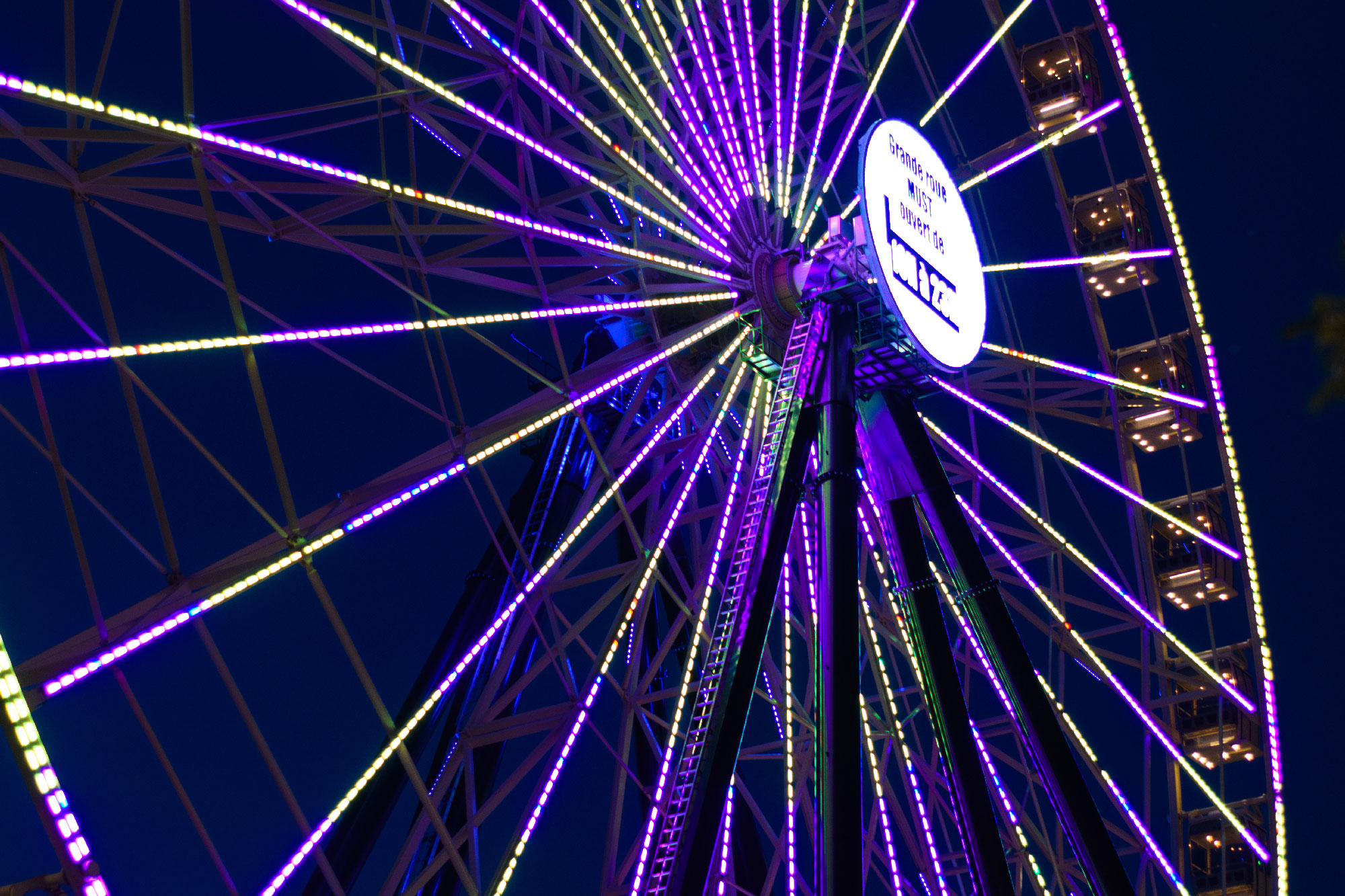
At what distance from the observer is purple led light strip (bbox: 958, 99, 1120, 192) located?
1475cm

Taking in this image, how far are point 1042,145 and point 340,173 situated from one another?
9.36m

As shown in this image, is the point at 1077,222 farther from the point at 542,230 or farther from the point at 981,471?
the point at 542,230

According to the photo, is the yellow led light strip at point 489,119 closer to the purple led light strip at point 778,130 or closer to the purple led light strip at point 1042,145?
the purple led light strip at point 778,130

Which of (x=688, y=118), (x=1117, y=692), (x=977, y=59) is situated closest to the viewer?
(x=688, y=118)

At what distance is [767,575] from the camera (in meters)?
9.38

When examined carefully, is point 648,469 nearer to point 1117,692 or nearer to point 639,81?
point 639,81

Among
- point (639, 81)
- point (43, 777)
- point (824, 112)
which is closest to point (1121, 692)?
point (824, 112)

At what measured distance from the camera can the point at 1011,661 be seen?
9.98 metres

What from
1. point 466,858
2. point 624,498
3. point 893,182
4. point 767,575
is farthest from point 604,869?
point 893,182

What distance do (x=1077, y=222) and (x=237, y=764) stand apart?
17.2 metres

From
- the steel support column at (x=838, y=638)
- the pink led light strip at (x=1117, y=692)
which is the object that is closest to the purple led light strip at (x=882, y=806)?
the pink led light strip at (x=1117, y=692)

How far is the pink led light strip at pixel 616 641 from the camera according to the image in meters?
10.3

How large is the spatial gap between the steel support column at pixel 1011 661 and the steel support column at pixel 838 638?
91 centimetres

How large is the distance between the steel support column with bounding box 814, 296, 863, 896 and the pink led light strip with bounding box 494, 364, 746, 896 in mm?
2072
